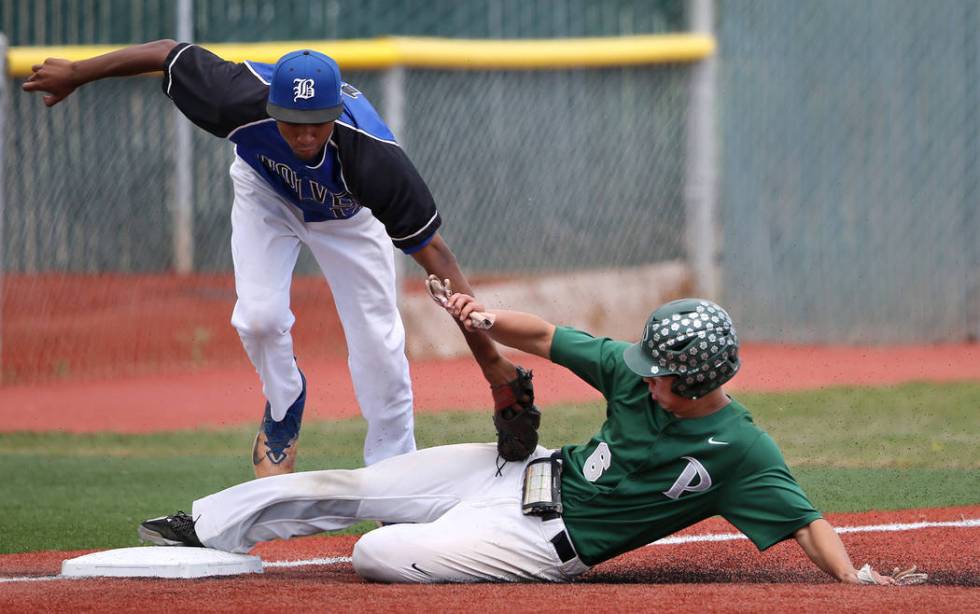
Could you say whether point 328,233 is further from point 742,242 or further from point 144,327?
point 742,242

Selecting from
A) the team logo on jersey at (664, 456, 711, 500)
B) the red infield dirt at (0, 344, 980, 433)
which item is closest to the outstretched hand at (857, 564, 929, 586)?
the team logo on jersey at (664, 456, 711, 500)

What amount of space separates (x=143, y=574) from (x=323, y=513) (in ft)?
2.19

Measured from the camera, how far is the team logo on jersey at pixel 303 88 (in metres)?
5.39

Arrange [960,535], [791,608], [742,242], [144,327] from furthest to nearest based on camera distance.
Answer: [742,242] → [144,327] → [960,535] → [791,608]

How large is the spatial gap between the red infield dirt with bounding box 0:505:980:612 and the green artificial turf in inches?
34.2

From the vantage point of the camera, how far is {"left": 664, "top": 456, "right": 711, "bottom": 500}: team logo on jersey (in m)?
4.86

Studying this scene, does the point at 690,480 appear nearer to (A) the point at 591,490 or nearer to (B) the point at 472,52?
(A) the point at 591,490

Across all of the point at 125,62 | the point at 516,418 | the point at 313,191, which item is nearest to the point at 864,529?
the point at 516,418

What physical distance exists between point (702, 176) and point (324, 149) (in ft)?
28.8

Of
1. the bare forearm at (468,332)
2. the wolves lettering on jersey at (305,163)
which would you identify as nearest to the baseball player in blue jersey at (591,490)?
the bare forearm at (468,332)

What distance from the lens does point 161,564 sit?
5.17 metres

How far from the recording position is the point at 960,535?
235 inches

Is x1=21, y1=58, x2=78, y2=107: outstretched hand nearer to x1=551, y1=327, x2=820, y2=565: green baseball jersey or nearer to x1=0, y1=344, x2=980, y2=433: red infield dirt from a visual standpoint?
x1=551, y1=327, x2=820, y2=565: green baseball jersey

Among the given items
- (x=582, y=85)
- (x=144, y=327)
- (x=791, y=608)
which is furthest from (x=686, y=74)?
(x=791, y=608)
